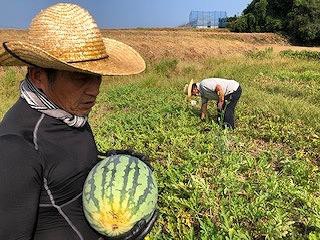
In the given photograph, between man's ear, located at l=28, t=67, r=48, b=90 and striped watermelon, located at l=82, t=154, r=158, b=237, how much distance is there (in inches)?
18.8

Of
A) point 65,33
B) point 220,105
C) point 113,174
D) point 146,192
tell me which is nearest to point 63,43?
point 65,33

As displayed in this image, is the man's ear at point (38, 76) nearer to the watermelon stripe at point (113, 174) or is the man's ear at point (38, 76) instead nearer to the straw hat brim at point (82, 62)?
the straw hat brim at point (82, 62)

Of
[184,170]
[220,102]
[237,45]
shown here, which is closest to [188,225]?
[184,170]

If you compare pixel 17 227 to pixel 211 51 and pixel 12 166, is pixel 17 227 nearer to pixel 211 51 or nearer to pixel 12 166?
pixel 12 166

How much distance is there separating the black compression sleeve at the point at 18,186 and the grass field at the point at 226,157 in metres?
2.16

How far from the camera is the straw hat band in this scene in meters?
1.84

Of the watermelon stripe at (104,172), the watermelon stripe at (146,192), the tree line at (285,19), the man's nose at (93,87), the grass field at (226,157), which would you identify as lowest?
the tree line at (285,19)

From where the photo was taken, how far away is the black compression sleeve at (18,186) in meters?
1.63

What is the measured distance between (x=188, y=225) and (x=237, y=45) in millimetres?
26626

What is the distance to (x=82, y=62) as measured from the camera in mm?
1902

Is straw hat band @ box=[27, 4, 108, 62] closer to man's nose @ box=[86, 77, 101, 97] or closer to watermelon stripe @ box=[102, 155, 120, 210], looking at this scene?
man's nose @ box=[86, 77, 101, 97]

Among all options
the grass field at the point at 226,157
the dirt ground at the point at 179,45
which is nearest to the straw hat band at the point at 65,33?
the grass field at the point at 226,157

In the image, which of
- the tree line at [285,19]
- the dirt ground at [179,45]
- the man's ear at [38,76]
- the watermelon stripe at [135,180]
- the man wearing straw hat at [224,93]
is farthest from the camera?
the tree line at [285,19]

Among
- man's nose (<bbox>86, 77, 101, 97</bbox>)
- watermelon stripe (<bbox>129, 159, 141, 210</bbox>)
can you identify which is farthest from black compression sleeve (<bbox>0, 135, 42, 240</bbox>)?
watermelon stripe (<bbox>129, 159, 141, 210</bbox>)
